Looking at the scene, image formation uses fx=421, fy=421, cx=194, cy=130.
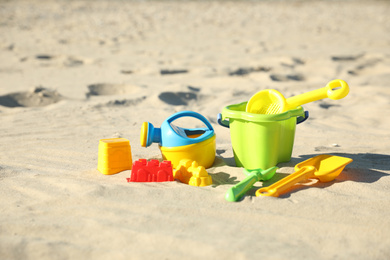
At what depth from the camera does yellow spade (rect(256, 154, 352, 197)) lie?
6.63ft

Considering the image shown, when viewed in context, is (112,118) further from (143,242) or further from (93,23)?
(93,23)

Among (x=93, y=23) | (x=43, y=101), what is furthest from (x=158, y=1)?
(x=43, y=101)

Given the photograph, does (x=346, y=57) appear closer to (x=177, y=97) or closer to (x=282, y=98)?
(x=177, y=97)

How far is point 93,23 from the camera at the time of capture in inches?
321

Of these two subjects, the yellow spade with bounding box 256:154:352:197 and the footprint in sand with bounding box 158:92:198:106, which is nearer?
the yellow spade with bounding box 256:154:352:197

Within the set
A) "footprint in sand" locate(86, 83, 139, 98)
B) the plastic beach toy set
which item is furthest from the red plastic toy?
"footprint in sand" locate(86, 83, 139, 98)

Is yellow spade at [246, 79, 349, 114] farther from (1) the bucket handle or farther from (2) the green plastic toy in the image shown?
(2) the green plastic toy

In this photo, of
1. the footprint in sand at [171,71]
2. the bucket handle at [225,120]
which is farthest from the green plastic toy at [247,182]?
the footprint in sand at [171,71]

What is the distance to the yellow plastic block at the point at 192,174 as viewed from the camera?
2129 mm

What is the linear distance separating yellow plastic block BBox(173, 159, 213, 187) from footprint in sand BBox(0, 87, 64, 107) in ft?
7.28

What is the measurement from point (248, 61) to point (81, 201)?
406 centimetres

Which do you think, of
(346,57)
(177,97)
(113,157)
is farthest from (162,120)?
(346,57)

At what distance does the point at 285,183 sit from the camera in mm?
2049

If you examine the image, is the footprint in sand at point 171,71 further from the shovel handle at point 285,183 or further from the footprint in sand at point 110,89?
the shovel handle at point 285,183
